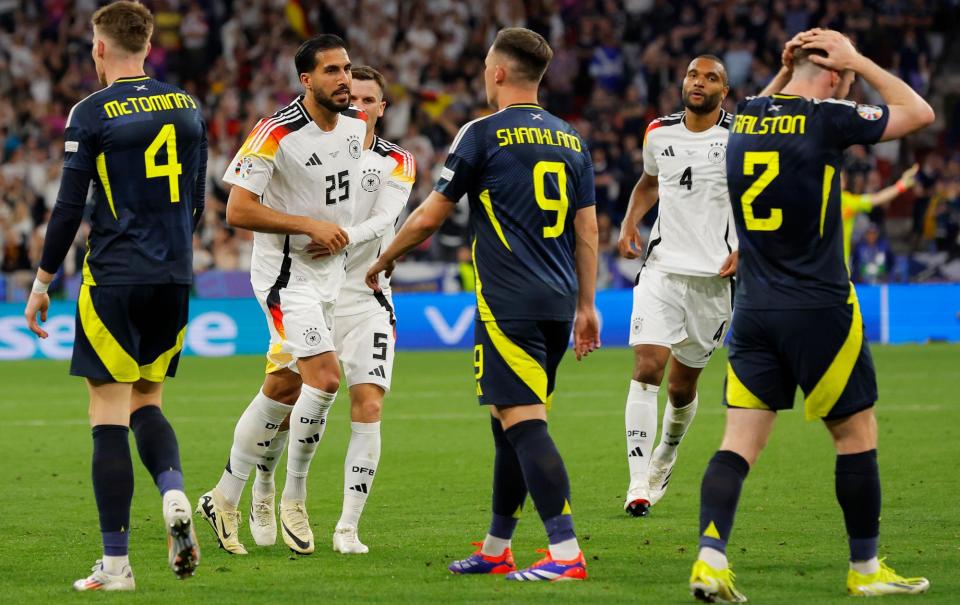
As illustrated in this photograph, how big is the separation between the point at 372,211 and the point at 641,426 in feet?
7.00

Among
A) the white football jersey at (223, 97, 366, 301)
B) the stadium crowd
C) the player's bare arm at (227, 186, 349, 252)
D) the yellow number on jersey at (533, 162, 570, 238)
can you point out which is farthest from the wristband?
the stadium crowd

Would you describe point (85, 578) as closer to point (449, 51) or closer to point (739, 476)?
point (739, 476)

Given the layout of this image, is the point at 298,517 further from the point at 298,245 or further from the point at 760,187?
the point at 760,187

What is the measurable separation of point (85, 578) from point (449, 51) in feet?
71.0

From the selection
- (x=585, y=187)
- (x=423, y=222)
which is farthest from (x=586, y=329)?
(x=423, y=222)

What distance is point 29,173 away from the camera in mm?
23547

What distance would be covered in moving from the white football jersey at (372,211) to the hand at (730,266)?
2051 millimetres

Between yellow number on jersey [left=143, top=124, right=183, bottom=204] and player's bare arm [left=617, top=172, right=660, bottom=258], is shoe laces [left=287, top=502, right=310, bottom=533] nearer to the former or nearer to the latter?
yellow number on jersey [left=143, top=124, right=183, bottom=204]

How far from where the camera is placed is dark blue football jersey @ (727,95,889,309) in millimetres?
5523

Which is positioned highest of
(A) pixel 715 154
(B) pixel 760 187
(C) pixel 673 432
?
(A) pixel 715 154

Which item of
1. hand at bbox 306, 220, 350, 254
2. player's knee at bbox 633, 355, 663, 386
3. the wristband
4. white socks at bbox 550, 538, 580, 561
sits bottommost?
white socks at bbox 550, 538, 580, 561

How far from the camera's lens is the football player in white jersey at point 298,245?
22.2 ft

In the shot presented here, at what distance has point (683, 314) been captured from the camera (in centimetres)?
851

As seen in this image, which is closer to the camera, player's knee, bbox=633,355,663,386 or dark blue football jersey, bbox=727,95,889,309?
dark blue football jersey, bbox=727,95,889,309
